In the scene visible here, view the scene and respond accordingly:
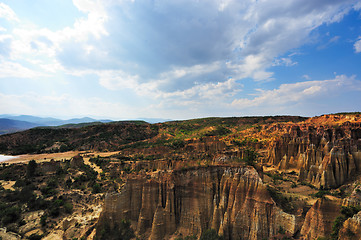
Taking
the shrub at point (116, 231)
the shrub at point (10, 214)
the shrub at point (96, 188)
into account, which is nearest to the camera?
the shrub at point (116, 231)

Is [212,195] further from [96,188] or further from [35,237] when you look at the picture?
[96,188]

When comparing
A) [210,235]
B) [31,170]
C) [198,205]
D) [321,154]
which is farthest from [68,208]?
[321,154]

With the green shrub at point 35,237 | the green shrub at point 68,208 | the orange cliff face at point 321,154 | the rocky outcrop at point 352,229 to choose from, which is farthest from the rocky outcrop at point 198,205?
the orange cliff face at point 321,154

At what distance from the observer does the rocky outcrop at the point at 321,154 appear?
33562 mm

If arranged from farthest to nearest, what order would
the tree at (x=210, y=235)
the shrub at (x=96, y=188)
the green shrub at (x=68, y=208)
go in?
the shrub at (x=96, y=188) → the green shrub at (x=68, y=208) → the tree at (x=210, y=235)

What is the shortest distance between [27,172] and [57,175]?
27.0ft

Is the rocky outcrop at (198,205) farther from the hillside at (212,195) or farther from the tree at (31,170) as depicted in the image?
the tree at (31,170)

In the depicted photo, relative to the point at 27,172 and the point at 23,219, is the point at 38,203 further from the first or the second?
the point at 27,172

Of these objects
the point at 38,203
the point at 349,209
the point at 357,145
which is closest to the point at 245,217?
the point at 349,209

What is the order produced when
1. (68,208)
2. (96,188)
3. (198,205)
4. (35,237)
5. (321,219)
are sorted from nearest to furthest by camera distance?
(321,219) < (198,205) < (35,237) < (68,208) < (96,188)

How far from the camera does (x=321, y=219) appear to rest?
1555 centimetres

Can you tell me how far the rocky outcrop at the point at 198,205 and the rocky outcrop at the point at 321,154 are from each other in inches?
960

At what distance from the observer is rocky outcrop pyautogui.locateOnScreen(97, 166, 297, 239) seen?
58.5 ft

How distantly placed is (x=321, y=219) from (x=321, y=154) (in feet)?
102
